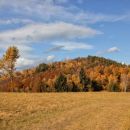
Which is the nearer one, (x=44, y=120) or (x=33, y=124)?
(x=33, y=124)

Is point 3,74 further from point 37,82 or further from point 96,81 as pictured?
point 96,81

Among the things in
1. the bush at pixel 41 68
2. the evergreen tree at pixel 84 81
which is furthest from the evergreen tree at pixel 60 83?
the bush at pixel 41 68

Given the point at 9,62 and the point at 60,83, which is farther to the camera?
the point at 60,83

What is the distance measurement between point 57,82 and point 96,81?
16198 millimetres

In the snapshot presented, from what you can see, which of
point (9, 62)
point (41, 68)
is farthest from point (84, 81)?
point (41, 68)

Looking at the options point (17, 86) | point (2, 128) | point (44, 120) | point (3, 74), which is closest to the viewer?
point (2, 128)

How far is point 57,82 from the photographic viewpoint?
9875 cm

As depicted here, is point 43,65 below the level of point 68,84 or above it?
above

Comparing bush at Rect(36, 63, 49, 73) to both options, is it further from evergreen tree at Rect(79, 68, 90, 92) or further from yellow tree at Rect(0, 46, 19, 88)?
yellow tree at Rect(0, 46, 19, 88)

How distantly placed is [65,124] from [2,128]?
13.4 ft

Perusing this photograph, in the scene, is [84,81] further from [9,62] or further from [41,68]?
[41,68]

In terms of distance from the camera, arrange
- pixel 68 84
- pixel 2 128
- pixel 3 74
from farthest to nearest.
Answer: pixel 68 84, pixel 3 74, pixel 2 128

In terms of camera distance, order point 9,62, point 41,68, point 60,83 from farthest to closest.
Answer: point 41,68 → point 60,83 → point 9,62

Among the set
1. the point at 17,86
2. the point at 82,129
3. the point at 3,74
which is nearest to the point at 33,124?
the point at 82,129
